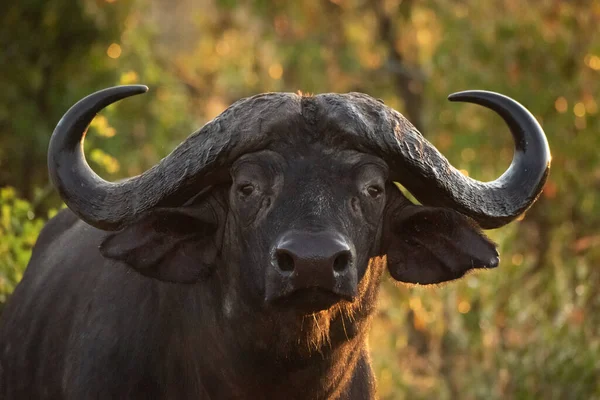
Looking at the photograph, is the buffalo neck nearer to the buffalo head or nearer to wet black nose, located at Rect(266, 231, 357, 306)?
the buffalo head

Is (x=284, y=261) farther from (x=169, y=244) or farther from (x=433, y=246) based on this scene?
(x=433, y=246)

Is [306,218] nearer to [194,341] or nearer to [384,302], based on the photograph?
[194,341]

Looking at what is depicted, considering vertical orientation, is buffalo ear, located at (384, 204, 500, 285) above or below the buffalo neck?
above

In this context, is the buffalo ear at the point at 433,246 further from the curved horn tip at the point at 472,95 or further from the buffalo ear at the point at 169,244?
the buffalo ear at the point at 169,244

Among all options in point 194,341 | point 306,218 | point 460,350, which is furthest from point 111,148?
point 306,218

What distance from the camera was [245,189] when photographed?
4.71 metres

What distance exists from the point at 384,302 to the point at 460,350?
1159 mm

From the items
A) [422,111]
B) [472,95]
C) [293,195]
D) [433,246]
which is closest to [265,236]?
[293,195]

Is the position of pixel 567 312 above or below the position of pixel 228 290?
below

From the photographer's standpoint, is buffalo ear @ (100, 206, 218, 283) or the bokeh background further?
the bokeh background

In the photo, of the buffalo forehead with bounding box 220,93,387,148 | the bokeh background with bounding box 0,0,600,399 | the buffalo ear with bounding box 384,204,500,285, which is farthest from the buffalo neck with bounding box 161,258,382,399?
the bokeh background with bounding box 0,0,600,399

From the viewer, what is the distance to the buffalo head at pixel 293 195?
4570 millimetres

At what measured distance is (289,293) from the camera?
4.29 meters

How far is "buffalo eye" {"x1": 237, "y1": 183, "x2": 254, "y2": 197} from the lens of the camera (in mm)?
4688
